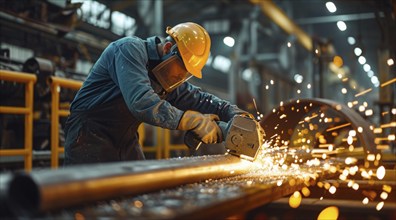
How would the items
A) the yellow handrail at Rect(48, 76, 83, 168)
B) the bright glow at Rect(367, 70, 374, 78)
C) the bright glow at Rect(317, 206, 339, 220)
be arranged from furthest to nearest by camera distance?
1. the bright glow at Rect(367, 70, 374, 78)
2. the yellow handrail at Rect(48, 76, 83, 168)
3. the bright glow at Rect(317, 206, 339, 220)

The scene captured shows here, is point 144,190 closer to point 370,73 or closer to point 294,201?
point 294,201

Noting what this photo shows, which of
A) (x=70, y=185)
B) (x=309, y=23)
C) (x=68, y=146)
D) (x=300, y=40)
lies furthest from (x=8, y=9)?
(x=309, y=23)

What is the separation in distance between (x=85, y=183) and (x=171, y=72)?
1720 millimetres

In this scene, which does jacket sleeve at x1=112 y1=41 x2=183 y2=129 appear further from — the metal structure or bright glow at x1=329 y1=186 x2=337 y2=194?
bright glow at x1=329 y1=186 x2=337 y2=194

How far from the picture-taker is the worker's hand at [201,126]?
9.00 ft

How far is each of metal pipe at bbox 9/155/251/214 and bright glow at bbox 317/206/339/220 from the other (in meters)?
0.69

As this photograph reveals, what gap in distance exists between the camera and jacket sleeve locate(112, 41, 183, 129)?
2676mm

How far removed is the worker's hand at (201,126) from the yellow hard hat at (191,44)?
1.47 ft

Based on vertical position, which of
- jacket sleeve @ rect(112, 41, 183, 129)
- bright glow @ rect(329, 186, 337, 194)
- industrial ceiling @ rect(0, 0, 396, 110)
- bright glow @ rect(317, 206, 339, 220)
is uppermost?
industrial ceiling @ rect(0, 0, 396, 110)

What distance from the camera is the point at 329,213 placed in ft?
7.41

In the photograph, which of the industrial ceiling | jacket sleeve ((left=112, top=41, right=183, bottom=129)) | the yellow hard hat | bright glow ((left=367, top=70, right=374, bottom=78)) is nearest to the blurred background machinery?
the industrial ceiling

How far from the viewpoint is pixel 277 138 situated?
407 cm

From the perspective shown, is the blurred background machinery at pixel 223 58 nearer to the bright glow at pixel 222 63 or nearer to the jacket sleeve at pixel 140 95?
the bright glow at pixel 222 63

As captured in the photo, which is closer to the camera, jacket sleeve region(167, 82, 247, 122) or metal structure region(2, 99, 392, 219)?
metal structure region(2, 99, 392, 219)
